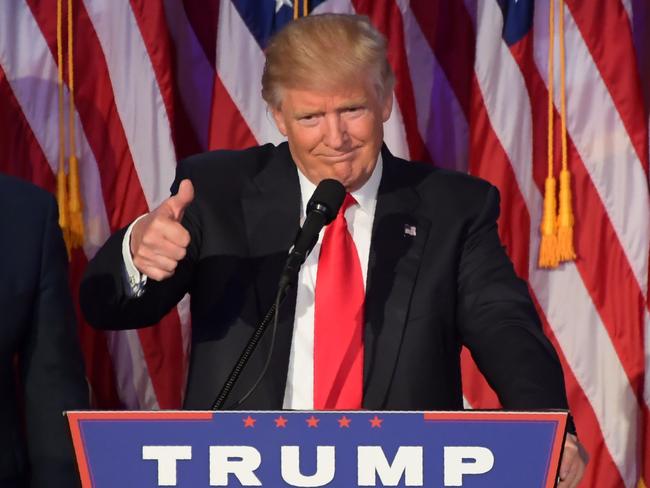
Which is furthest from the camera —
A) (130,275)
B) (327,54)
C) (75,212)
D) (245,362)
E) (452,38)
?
(452,38)

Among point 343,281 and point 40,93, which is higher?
point 40,93

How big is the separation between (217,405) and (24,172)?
5.90 feet

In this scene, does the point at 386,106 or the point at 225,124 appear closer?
the point at 386,106

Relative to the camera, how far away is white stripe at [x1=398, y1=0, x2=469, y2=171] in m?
3.17

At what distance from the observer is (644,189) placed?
312cm

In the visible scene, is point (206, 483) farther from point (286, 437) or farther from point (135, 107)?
point (135, 107)

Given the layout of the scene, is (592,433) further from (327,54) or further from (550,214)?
(327,54)

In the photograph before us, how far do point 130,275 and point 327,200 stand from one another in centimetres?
39

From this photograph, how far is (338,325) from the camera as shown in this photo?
1.90 meters

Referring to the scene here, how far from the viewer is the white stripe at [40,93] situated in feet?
9.89

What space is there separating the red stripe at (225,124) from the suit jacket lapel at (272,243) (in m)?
1.05

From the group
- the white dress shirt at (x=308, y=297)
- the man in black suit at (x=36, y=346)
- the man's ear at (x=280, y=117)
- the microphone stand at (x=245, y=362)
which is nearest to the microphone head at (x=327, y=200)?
the microphone stand at (x=245, y=362)

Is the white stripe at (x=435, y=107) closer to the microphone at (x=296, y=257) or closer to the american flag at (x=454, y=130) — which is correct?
the american flag at (x=454, y=130)

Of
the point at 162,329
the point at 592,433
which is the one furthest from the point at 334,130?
the point at 592,433
